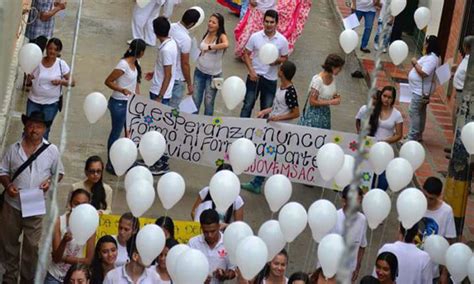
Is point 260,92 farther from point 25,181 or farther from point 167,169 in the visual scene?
point 25,181

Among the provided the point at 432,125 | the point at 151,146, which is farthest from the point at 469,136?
the point at 432,125

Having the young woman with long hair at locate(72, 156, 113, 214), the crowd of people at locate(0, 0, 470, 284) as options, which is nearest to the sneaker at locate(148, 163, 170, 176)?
the crowd of people at locate(0, 0, 470, 284)

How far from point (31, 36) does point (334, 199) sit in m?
4.10

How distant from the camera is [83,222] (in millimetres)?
8266

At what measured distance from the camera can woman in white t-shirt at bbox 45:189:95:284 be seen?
8.71m

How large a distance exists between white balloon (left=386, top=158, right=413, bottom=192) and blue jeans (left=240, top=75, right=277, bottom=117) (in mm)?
3235

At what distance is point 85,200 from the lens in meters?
8.76

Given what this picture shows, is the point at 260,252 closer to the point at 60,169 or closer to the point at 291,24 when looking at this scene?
the point at 60,169

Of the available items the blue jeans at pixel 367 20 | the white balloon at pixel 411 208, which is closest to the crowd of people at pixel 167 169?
Result: the white balloon at pixel 411 208

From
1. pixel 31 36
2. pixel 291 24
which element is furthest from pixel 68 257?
pixel 291 24

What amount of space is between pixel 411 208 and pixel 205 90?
14.6ft

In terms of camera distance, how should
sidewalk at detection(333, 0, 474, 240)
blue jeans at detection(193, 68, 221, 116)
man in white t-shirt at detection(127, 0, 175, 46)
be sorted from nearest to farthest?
blue jeans at detection(193, 68, 221, 116) < sidewalk at detection(333, 0, 474, 240) < man in white t-shirt at detection(127, 0, 175, 46)

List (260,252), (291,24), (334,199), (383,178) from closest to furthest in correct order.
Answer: (260,252), (383,178), (334,199), (291,24)

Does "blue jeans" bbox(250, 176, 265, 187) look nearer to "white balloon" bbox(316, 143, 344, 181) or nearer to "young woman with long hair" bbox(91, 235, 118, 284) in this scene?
"white balloon" bbox(316, 143, 344, 181)
